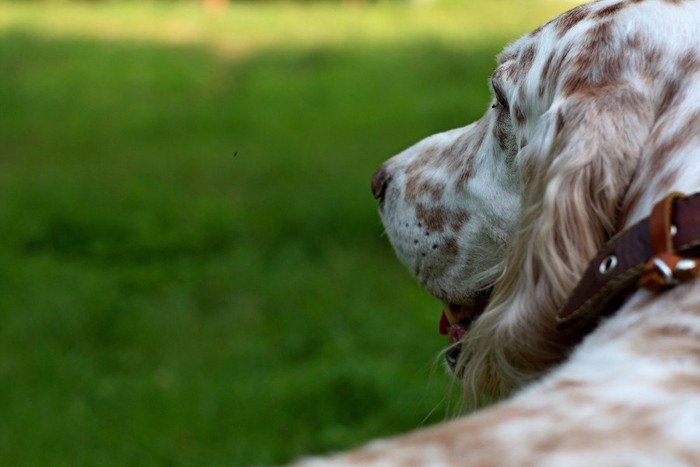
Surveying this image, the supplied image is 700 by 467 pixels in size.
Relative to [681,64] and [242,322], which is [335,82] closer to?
[242,322]

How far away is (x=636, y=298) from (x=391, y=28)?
14693mm

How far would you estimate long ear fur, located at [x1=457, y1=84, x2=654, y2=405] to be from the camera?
1.95m

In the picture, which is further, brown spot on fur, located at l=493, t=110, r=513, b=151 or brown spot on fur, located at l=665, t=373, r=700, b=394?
brown spot on fur, located at l=493, t=110, r=513, b=151

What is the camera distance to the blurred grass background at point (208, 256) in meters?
5.11

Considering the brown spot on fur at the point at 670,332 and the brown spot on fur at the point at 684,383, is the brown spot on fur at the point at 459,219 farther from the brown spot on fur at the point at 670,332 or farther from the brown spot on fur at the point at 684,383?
the brown spot on fur at the point at 684,383

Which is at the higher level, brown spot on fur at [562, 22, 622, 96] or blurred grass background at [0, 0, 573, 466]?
brown spot on fur at [562, 22, 622, 96]

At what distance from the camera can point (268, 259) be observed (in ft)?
23.5

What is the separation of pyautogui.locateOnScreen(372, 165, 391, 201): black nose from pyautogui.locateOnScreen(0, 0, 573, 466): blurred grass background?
1.82 feet

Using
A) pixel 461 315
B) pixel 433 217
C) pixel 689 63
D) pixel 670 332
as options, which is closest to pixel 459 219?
pixel 433 217

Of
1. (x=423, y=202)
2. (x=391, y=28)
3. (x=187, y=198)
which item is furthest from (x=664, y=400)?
(x=391, y=28)

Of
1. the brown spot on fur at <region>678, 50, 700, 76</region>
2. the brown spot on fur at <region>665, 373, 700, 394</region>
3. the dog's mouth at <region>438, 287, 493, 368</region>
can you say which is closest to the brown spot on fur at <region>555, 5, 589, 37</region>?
the brown spot on fur at <region>678, 50, 700, 76</region>

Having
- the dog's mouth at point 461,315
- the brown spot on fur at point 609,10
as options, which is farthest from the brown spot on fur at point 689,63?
the dog's mouth at point 461,315

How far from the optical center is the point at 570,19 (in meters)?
2.46

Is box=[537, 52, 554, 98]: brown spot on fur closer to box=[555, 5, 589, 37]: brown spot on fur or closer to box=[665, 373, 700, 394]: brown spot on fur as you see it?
box=[555, 5, 589, 37]: brown spot on fur
